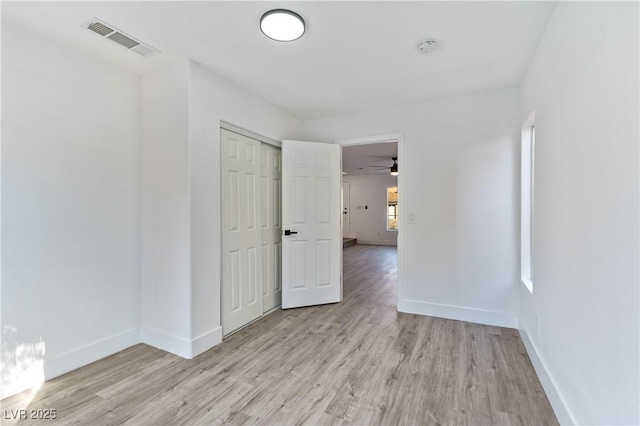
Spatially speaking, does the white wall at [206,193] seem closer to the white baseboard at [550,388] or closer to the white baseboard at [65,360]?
the white baseboard at [65,360]

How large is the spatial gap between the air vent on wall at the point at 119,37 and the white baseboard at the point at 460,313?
354 centimetres

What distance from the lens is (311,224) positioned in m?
3.72

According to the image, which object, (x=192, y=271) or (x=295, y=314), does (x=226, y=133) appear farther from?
(x=295, y=314)

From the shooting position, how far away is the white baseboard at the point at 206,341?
96.3 inches

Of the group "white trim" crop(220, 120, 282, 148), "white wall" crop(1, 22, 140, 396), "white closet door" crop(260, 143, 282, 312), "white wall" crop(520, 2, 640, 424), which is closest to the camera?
"white wall" crop(520, 2, 640, 424)

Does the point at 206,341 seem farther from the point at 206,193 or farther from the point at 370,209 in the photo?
the point at 370,209

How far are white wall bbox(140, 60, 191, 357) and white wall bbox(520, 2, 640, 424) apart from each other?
2.58 meters

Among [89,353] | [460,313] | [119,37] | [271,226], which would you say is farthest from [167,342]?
[460,313]

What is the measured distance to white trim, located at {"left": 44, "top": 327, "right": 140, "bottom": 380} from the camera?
2129 mm

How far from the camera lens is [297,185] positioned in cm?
364

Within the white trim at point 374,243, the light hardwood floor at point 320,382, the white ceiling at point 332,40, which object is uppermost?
the white ceiling at point 332,40

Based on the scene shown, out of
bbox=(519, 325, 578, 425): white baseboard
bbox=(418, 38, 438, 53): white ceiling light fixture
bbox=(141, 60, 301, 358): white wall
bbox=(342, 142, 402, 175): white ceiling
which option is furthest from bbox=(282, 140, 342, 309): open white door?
bbox=(519, 325, 578, 425): white baseboard

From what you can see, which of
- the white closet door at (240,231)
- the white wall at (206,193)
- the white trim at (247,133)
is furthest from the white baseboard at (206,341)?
the white trim at (247,133)

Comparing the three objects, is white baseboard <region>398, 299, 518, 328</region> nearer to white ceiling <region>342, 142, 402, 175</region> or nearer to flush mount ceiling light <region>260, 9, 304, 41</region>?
white ceiling <region>342, 142, 402, 175</region>
